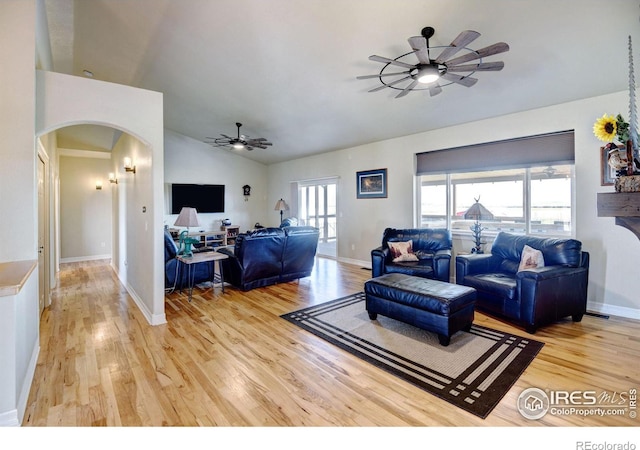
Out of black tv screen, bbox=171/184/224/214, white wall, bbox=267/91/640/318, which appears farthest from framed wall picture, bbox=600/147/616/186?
black tv screen, bbox=171/184/224/214

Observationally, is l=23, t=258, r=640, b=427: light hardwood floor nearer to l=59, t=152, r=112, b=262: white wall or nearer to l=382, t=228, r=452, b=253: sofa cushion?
l=382, t=228, r=452, b=253: sofa cushion

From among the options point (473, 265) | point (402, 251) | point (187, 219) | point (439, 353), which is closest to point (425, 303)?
point (439, 353)

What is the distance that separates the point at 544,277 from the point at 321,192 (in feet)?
18.8

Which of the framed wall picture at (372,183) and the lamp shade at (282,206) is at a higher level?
the framed wall picture at (372,183)

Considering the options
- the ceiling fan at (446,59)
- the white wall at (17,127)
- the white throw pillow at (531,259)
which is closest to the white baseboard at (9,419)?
the white wall at (17,127)

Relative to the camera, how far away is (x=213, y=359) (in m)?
2.76

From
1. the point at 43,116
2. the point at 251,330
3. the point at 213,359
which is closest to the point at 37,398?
the point at 213,359

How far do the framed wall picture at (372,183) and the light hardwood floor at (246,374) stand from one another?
346 centimetres

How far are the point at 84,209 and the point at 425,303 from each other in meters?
8.56

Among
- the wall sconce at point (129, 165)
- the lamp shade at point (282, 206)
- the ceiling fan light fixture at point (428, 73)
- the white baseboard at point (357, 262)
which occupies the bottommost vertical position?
the white baseboard at point (357, 262)

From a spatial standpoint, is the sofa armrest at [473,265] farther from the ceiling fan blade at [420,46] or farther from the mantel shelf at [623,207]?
the ceiling fan blade at [420,46]

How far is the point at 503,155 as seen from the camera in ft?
15.6

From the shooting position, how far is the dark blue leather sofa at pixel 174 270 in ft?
15.6

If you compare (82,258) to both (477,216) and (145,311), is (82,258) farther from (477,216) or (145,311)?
(477,216)
